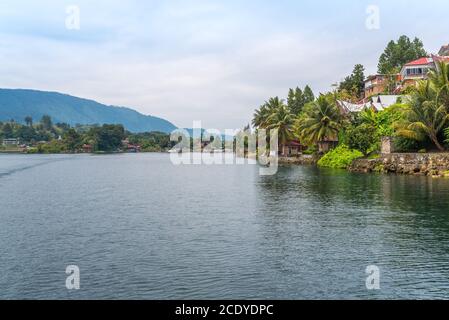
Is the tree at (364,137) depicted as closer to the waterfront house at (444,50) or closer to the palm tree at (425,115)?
the palm tree at (425,115)

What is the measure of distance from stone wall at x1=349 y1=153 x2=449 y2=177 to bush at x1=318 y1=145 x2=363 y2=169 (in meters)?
4.41

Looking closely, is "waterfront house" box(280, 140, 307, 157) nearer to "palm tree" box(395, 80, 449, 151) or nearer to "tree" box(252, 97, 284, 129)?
"tree" box(252, 97, 284, 129)

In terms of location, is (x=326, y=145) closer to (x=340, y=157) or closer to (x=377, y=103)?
(x=377, y=103)

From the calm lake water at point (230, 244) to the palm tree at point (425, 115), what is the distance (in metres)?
17.5

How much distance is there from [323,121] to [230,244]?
6373cm

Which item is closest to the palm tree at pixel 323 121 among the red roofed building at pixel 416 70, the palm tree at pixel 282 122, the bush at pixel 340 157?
the bush at pixel 340 157

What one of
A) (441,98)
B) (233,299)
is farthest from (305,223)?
(441,98)

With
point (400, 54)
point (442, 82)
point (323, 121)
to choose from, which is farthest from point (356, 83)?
point (442, 82)

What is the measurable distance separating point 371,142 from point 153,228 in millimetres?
54250

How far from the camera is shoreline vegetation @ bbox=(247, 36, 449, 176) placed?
62156mm

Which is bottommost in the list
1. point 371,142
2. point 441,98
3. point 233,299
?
point 233,299
